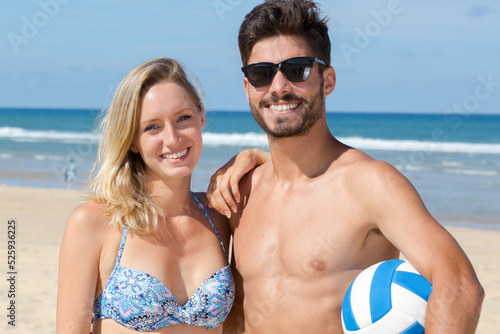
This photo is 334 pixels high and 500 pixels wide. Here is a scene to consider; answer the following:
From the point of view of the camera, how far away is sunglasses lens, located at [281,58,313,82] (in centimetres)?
311

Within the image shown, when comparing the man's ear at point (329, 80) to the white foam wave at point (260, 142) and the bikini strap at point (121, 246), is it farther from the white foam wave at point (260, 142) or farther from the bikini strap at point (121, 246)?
the white foam wave at point (260, 142)

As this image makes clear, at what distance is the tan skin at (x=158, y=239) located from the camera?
308 centimetres

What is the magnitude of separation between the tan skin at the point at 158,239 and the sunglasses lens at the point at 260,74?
38cm

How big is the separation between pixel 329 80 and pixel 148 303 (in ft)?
4.98

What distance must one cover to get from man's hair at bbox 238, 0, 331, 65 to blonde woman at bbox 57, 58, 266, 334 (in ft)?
1.56

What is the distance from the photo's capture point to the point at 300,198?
128 inches

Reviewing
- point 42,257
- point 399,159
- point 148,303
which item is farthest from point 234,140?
point 148,303

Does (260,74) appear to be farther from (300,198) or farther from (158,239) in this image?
(158,239)

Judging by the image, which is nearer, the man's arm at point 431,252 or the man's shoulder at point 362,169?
the man's arm at point 431,252

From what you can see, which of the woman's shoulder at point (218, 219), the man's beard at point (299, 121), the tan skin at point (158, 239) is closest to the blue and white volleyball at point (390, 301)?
the man's beard at point (299, 121)

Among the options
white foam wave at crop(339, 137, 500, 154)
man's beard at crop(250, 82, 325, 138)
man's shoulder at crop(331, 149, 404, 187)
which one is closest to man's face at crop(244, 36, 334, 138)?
man's beard at crop(250, 82, 325, 138)

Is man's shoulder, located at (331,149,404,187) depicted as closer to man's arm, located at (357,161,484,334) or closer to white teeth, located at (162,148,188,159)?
man's arm, located at (357,161,484,334)

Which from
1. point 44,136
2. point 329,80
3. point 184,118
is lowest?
point 44,136

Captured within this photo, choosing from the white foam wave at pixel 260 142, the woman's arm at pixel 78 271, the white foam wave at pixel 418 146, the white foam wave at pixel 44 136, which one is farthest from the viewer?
the white foam wave at pixel 44 136
